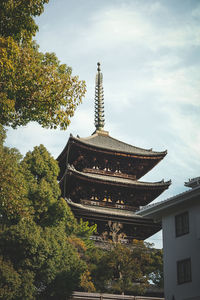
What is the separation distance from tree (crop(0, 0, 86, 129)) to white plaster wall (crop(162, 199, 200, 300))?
9.72 metres

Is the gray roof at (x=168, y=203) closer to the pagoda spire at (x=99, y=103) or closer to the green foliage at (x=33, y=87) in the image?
the green foliage at (x=33, y=87)

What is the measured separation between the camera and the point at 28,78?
12312mm

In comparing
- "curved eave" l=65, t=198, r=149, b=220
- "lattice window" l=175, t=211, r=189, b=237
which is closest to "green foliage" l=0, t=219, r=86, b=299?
"lattice window" l=175, t=211, r=189, b=237

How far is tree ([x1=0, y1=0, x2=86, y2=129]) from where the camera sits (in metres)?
11.7

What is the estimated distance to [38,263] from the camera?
68.6 ft

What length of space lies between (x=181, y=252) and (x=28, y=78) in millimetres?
12212

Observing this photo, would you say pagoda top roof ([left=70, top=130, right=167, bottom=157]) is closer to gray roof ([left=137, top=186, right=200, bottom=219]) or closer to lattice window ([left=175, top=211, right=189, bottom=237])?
gray roof ([left=137, top=186, right=200, bottom=219])

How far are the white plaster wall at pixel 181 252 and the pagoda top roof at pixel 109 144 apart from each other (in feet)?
64.6

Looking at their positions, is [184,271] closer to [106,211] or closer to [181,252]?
[181,252]

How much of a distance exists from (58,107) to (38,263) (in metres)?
10.7

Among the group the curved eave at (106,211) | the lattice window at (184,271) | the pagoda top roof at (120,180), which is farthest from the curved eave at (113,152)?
the lattice window at (184,271)

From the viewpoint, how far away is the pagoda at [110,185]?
38125mm

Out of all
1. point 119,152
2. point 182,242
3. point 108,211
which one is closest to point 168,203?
point 182,242

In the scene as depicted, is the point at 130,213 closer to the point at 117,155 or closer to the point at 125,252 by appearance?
the point at 117,155
